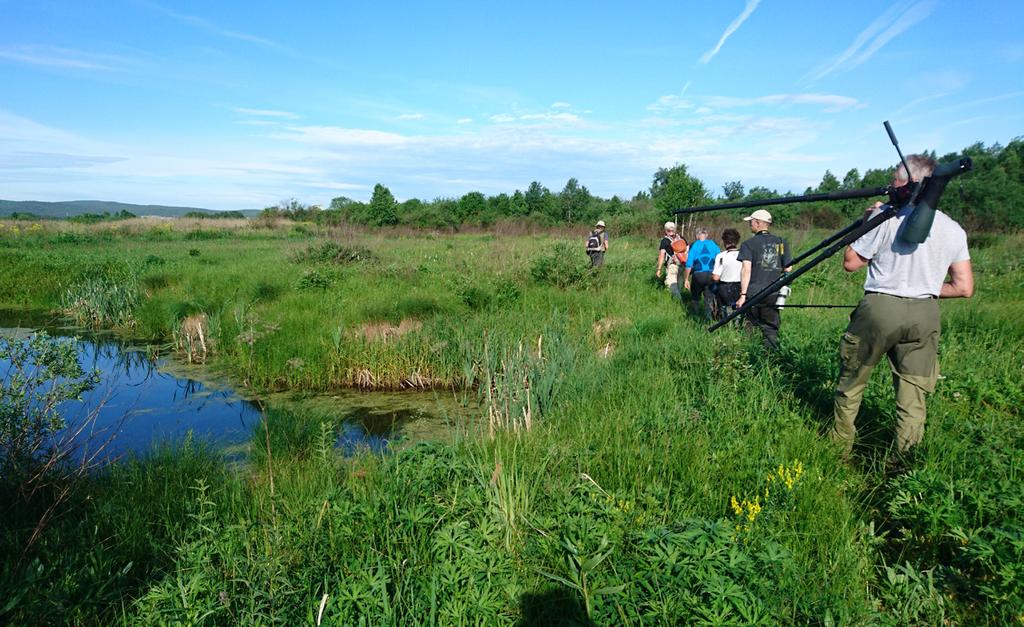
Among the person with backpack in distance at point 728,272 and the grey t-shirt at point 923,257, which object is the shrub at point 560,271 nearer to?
the person with backpack in distance at point 728,272

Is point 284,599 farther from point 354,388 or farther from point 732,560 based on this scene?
point 354,388

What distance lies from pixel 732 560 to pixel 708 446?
1337mm

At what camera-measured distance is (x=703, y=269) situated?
8359 millimetres

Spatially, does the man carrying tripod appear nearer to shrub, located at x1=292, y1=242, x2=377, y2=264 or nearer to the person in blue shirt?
the person in blue shirt

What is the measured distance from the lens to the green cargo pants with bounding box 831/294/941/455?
11.2 feet

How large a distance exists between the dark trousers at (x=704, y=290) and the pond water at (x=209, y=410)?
3939 mm

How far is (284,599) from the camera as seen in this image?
100 inches

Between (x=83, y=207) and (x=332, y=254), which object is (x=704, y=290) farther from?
(x=83, y=207)

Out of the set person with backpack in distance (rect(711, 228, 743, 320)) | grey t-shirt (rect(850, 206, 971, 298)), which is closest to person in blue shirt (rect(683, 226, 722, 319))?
person with backpack in distance (rect(711, 228, 743, 320))

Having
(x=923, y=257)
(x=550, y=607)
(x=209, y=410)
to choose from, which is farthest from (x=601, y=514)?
(x=209, y=410)

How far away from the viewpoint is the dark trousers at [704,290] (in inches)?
313

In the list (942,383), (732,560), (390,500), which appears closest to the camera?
(732,560)

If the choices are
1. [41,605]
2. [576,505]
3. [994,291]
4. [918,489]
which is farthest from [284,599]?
[994,291]

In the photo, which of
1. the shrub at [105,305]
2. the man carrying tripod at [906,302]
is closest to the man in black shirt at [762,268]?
the man carrying tripod at [906,302]
